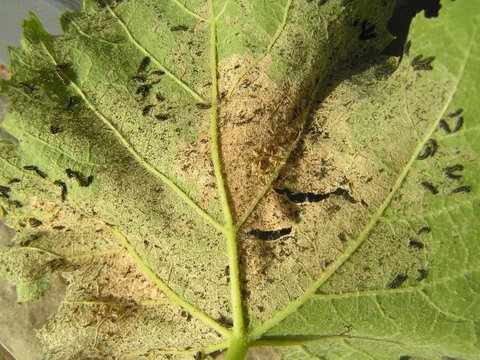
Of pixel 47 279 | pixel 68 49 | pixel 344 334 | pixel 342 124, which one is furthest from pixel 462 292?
pixel 47 279

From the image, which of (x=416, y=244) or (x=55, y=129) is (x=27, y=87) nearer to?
(x=55, y=129)

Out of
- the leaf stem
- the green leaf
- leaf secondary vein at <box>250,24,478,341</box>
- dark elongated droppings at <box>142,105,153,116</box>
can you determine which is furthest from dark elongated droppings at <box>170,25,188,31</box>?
leaf secondary vein at <box>250,24,478,341</box>

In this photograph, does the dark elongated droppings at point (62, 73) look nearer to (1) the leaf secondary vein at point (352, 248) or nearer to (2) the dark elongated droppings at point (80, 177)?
(2) the dark elongated droppings at point (80, 177)

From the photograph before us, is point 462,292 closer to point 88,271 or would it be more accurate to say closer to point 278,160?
point 278,160

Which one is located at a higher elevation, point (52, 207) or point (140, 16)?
point (140, 16)

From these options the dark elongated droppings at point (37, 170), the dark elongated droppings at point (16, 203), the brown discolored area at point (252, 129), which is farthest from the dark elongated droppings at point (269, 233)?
the dark elongated droppings at point (16, 203)

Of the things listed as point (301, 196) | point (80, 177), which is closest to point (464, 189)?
point (301, 196)

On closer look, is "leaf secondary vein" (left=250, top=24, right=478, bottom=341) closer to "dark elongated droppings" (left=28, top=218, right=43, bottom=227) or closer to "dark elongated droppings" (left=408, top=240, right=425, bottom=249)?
"dark elongated droppings" (left=408, top=240, right=425, bottom=249)
